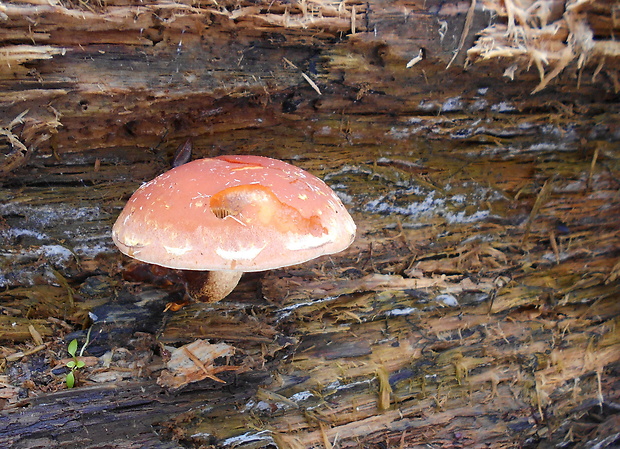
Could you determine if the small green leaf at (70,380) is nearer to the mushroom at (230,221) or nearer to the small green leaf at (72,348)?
the small green leaf at (72,348)

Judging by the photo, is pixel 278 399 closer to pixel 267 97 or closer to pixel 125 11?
pixel 267 97

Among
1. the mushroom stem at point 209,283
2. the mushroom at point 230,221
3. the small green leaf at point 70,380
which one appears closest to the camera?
the mushroom at point 230,221

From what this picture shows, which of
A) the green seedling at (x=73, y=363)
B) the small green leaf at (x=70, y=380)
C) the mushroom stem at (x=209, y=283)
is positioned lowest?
the small green leaf at (x=70, y=380)

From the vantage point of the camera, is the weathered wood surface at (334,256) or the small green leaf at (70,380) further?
the small green leaf at (70,380)

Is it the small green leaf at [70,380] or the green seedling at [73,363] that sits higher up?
the green seedling at [73,363]

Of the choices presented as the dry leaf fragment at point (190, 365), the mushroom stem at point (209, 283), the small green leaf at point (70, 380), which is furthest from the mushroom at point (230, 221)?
the small green leaf at point (70, 380)

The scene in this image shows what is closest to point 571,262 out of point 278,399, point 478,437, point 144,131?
point 478,437

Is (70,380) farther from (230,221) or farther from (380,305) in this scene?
(380,305)

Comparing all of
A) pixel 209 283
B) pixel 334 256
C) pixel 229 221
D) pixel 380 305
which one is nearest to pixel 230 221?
pixel 229 221
